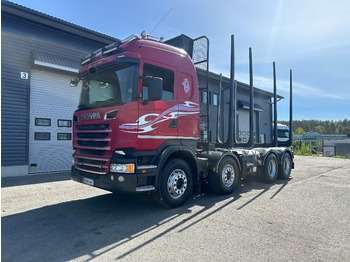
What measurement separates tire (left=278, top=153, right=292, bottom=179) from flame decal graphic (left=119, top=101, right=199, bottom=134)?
5206mm

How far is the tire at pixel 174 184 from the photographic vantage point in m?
5.20

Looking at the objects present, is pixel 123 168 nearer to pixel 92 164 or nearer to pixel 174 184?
pixel 92 164

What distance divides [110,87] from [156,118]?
45.8 inches

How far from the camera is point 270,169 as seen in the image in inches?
357

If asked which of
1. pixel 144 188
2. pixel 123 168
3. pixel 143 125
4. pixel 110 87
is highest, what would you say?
pixel 110 87

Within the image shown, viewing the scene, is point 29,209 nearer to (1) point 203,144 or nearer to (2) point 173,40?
(1) point 203,144

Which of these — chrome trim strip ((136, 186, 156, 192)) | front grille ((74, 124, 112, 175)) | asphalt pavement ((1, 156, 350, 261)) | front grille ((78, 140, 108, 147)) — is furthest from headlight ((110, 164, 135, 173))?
asphalt pavement ((1, 156, 350, 261))

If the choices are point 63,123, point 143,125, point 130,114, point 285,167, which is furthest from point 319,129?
point 130,114

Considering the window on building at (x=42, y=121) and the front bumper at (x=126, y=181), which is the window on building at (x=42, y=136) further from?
the front bumper at (x=126, y=181)

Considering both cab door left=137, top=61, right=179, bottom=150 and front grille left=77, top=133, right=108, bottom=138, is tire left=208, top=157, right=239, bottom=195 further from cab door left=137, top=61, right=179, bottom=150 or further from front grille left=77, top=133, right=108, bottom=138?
front grille left=77, top=133, right=108, bottom=138

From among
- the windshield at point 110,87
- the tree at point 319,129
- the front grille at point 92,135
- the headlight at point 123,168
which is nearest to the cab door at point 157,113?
the windshield at point 110,87

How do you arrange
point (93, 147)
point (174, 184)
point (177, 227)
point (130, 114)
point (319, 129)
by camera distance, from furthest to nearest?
point (319, 129) < point (174, 184) < point (93, 147) < point (130, 114) < point (177, 227)

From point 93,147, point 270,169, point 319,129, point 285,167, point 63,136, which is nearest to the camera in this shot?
point 93,147

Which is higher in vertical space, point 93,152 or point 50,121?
point 50,121
